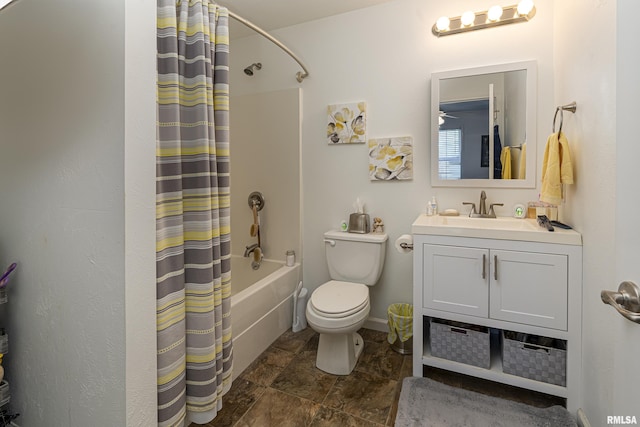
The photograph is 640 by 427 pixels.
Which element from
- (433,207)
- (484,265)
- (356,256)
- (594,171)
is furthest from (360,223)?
(594,171)

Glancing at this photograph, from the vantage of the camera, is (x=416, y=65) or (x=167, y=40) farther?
(x=416, y=65)

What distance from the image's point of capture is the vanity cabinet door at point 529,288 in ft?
4.70

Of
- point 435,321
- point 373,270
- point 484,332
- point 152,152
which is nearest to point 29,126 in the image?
point 152,152

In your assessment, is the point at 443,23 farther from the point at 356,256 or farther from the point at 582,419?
the point at 582,419

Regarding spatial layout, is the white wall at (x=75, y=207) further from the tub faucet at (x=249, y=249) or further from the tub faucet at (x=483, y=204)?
the tub faucet at (x=483, y=204)

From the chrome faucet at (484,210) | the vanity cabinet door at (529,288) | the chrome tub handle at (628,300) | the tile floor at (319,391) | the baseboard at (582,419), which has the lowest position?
the tile floor at (319,391)

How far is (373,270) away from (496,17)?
1798 mm

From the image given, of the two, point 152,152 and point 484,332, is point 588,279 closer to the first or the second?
point 484,332

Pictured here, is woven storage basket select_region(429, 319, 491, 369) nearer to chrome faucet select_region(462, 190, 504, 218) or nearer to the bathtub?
chrome faucet select_region(462, 190, 504, 218)

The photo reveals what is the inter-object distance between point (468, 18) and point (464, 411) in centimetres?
228

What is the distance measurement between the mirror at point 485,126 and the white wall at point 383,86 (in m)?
0.06

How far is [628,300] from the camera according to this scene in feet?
1.97

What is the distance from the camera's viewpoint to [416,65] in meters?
2.11

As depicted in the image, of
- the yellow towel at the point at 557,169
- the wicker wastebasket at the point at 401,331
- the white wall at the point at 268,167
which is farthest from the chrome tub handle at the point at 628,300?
the white wall at the point at 268,167
